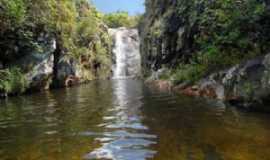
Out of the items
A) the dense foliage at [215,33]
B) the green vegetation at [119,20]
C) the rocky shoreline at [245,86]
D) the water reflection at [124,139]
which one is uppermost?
the green vegetation at [119,20]

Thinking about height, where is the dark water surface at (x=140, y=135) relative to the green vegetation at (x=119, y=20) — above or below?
below

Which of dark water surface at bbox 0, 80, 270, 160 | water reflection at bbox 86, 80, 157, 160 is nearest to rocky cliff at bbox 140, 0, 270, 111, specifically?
dark water surface at bbox 0, 80, 270, 160

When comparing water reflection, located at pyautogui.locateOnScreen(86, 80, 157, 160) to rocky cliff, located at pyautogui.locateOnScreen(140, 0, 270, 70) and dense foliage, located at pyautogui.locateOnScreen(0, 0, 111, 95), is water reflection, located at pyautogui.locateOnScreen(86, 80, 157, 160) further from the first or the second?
dense foliage, located at pyautogui.locateOnScreen(0, 0, 111, 95)

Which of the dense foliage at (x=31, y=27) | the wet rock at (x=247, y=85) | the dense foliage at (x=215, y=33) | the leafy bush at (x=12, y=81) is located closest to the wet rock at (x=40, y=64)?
the dense foliage at (x=31, y=27)

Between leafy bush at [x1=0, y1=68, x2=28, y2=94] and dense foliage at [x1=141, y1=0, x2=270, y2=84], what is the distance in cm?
822

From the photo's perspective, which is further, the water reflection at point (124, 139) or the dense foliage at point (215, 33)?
the dense foliage at point (215, 33)

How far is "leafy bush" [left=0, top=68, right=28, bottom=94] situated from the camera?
54.1ft

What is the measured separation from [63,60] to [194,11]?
11409 mm

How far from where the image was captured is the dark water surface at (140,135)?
4.88 metres

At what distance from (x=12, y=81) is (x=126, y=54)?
33.6 metres

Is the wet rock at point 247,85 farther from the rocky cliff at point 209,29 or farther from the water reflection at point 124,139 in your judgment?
→ the water reflection at point 124,139

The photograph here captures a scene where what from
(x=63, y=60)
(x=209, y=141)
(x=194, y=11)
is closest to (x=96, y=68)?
(x=63, y=60)

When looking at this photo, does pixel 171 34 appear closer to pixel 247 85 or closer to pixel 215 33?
pixel 215 33

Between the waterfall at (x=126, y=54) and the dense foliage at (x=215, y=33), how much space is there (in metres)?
25.7
